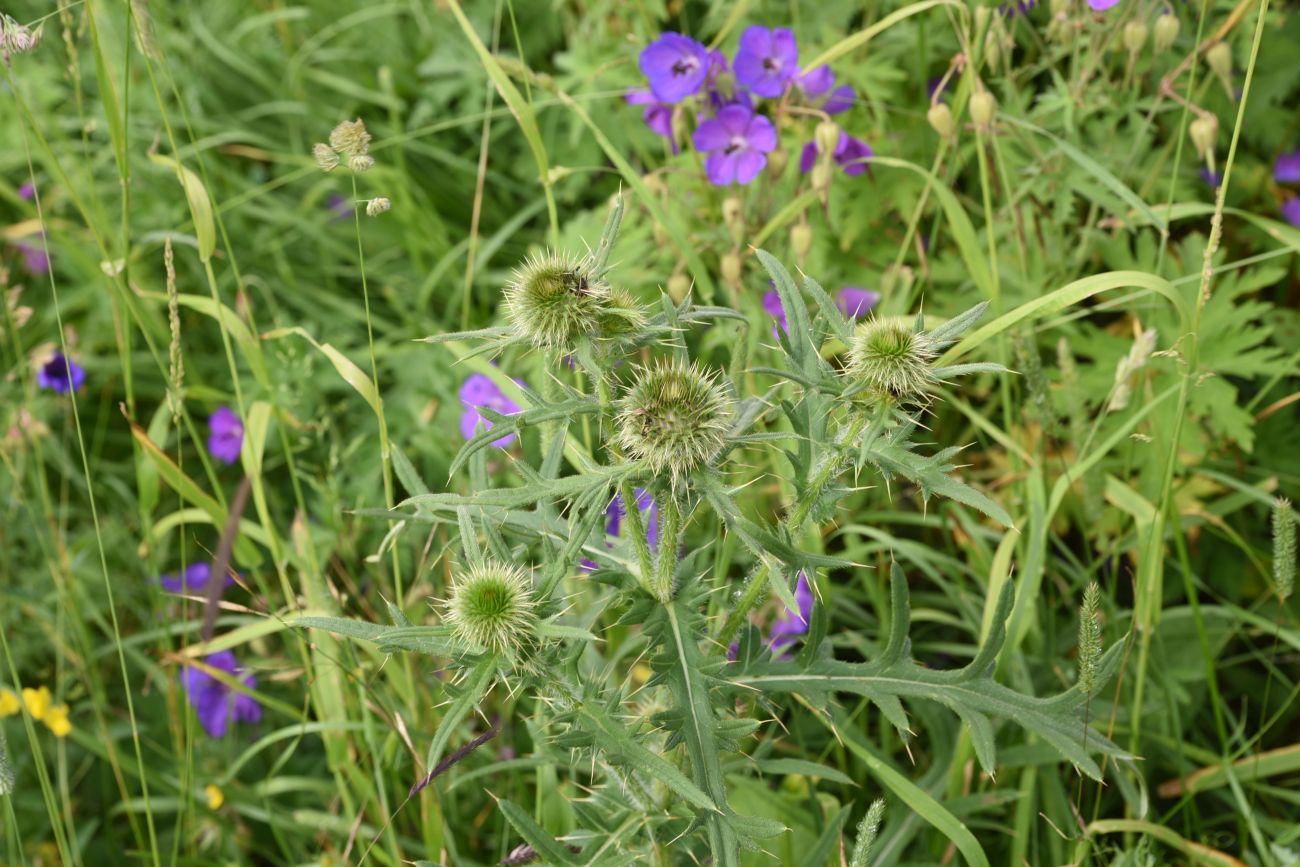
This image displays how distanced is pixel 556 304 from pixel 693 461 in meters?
0.23

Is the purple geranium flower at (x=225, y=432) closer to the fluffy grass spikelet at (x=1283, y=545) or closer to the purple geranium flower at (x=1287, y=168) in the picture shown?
the fluffy grass spikelet at (x=1283, y=545)

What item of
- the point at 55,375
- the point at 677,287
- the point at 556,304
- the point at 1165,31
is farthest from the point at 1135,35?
the point at 55,375

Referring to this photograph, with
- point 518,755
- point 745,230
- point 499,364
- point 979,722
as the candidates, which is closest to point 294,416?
point 499,364

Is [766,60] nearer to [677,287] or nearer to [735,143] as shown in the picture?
[735,143]

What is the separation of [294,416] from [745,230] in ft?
3.30

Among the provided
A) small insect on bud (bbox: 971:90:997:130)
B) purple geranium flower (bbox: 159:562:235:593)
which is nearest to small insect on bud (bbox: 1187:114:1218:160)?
small insect on bud (bbox: 971:90:997:130)

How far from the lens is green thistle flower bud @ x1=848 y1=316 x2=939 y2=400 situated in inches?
47.8

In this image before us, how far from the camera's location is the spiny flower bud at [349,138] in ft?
4.99

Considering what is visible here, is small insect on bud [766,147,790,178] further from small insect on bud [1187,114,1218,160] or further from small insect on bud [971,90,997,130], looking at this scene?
small insect on bud [1187,114,1218,160]

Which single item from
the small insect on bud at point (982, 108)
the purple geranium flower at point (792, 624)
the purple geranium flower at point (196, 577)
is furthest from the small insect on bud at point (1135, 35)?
the purple geranium flower at point (196, 577)

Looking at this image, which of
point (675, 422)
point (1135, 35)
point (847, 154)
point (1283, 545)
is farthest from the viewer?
point (847, 154)

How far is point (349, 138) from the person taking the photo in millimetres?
1525

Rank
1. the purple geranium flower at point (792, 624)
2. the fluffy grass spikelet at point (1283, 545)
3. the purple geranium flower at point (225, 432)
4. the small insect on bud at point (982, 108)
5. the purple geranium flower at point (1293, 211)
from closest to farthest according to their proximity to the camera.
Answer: the fluffy grass spikelet at point (1283, 545), the small insect on bud at point (982, 108), the purple geranium flower at point (792, 624), the purple geranium flower at point (1293, 211), the purple geranium flower at point (225, 432)

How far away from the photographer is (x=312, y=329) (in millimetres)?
2990
